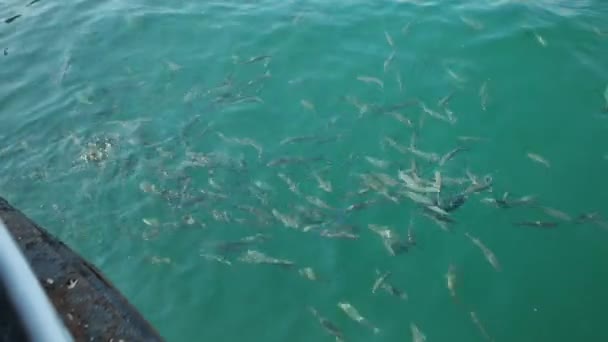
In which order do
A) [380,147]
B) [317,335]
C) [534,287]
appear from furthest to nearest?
[380,147] → [534,287] → [317,335]

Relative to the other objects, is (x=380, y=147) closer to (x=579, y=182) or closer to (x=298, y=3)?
(x=579, y=182)

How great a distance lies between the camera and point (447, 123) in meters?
8.91

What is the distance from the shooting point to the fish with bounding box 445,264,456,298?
6648 millimetres

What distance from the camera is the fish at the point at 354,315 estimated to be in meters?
6.27

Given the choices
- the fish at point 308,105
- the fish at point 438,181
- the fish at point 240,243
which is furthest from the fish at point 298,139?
the fish at point 438,181

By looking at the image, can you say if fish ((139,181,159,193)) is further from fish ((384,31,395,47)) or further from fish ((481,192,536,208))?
fish ((384,31,395,47))

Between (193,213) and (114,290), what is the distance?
457 centimetres

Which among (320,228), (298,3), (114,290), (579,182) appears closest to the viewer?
(114,290)

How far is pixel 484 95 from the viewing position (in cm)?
940

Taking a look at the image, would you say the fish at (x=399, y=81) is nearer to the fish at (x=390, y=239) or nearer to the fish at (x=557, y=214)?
the fish at (x=390, y=239)

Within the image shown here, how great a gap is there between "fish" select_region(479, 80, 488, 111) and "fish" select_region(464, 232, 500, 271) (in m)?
2.96

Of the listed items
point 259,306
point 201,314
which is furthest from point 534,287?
point 201,314

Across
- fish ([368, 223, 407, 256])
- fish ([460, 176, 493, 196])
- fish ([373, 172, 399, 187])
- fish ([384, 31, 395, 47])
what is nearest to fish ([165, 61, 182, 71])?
fish ([384, 31, 395, 47])

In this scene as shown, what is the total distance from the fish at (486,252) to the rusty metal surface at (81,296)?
5.30m
